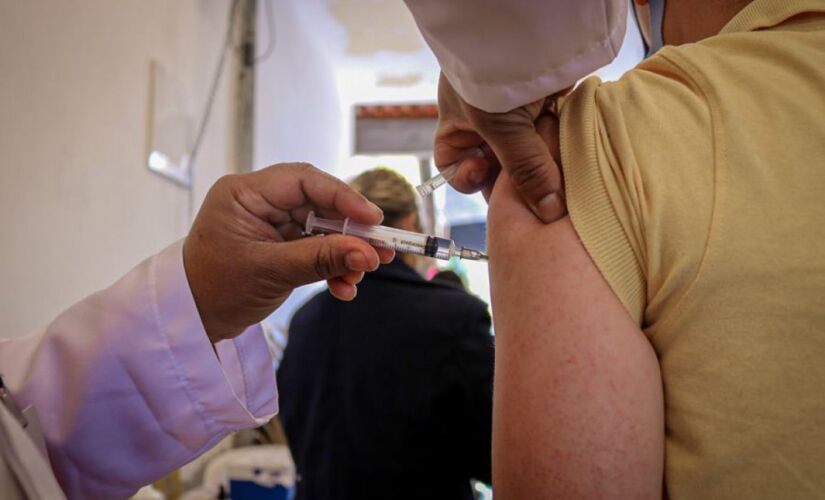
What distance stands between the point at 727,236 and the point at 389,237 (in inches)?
15.4

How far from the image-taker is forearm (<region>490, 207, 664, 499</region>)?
46 cm

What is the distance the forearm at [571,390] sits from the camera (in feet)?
1.51

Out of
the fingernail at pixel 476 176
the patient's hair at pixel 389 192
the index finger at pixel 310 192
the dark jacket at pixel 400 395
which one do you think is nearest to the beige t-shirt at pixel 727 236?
the fingernail at pixel 476 176

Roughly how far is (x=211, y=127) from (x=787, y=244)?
76.7 inches

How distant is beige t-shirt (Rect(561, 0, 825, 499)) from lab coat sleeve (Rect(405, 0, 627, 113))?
0.18 ft

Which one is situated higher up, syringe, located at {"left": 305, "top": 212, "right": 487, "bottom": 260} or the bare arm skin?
syringe, located at {"left": 305, "top": 212, "right": 487, "bottom": 260}

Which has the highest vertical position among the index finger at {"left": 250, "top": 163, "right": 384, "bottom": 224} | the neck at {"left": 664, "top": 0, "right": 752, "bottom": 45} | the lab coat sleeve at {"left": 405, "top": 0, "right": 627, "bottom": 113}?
the neck at {"left": 664, "top": 0, "right": 752, "bottom": 45}

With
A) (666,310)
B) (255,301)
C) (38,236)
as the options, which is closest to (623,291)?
(666,310)

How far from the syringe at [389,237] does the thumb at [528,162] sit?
172 millimetres

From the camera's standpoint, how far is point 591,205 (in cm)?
51

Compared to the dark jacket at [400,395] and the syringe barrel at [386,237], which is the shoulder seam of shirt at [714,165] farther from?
the dark jacket at [400,395]

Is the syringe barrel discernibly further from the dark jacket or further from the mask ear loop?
the dark jacket

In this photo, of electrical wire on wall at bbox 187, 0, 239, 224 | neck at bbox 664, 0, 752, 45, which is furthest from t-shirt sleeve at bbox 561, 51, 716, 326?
electrical wire on wall at bbox 187, 0, 239, 224

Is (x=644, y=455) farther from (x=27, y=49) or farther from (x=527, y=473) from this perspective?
(x=27, y=49)
